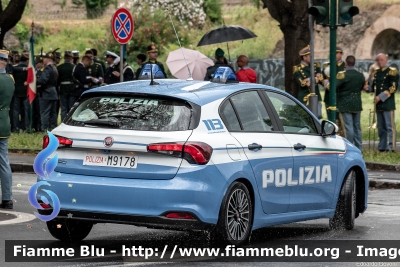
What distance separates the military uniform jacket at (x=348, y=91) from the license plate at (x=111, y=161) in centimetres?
1223

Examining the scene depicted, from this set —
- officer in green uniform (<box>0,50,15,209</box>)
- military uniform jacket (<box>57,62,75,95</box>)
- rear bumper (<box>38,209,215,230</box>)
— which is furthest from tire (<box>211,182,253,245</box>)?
military uniform jacket (<box>57,62,75,95</box>)

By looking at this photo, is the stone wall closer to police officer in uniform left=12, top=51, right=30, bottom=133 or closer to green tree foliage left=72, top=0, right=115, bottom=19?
green tree foliage left=72, top=0, right=115, bottom=19

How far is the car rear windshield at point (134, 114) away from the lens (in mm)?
9445

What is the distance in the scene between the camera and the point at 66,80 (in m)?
27.3

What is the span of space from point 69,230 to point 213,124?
5.67 ft

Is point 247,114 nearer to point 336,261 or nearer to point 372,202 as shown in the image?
point 336,261

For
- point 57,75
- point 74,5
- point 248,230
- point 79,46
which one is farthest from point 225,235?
point 74,5

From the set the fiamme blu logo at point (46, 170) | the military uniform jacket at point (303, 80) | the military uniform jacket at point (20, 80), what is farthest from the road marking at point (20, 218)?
the military uniform jacket at point (20, 80)

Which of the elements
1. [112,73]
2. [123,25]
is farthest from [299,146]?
[112,73]

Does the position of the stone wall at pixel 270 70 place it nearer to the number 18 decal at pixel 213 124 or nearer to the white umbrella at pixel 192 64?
the white umbrella at pixel 192 64

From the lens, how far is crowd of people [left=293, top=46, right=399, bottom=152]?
67.9 feet

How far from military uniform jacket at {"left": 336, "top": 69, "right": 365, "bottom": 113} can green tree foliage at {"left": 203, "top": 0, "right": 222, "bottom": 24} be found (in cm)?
4722

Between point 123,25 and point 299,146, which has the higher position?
point 123,25

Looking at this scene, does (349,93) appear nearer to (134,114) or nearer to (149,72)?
(149,72)
